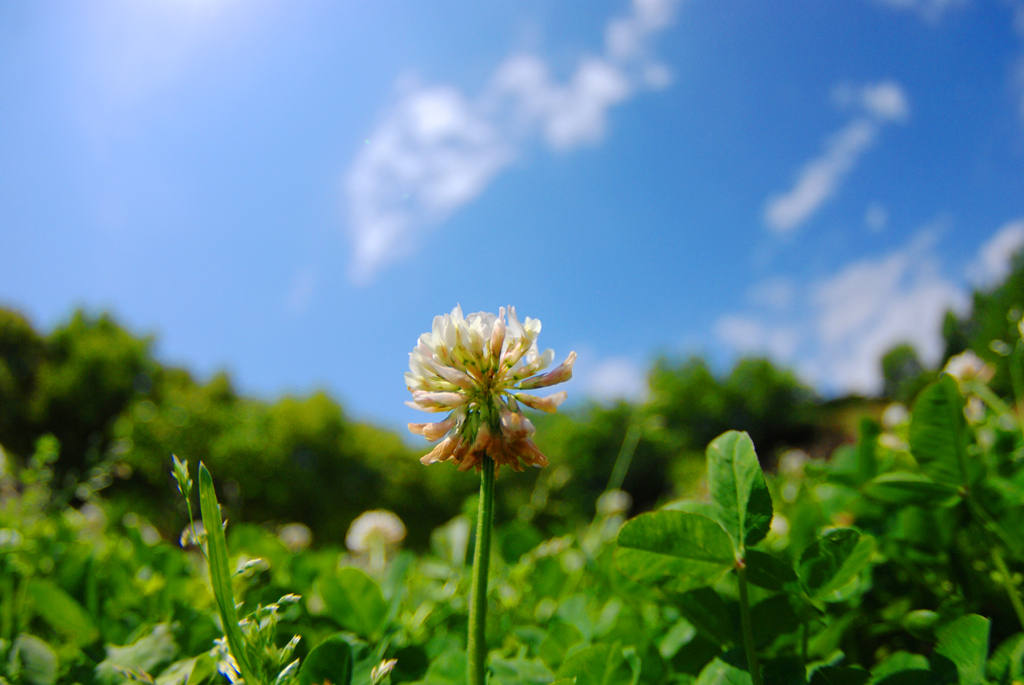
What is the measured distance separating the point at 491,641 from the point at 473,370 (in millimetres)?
385

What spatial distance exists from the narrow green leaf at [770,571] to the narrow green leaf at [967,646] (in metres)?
0.12

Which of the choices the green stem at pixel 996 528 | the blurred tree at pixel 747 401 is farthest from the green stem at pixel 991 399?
the blurred tree at pixel 747 401

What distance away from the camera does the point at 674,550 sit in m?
0.55

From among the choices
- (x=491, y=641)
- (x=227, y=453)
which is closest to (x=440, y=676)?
(x=491, y=641)

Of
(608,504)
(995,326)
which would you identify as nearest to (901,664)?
(608,504)

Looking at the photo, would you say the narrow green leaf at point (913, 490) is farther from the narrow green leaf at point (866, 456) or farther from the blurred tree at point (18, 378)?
the blurred tree at point (18, 378)

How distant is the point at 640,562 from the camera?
55 centimetres

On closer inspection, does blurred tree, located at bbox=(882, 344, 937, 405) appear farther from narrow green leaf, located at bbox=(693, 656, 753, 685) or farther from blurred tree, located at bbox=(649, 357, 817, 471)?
narrow green leaf, located at bbox=(693, 656, 753, 685)

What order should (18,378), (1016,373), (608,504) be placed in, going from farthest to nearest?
(18,378) → (608,504) → (1016,373)

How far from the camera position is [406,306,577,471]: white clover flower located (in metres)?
0.45

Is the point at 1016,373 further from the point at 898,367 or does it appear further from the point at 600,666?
the point at 898,367

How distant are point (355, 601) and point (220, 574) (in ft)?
1.02

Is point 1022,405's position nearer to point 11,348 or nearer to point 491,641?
point 491,641

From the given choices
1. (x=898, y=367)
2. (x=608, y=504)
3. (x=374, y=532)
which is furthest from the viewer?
(x=898, y=367)
